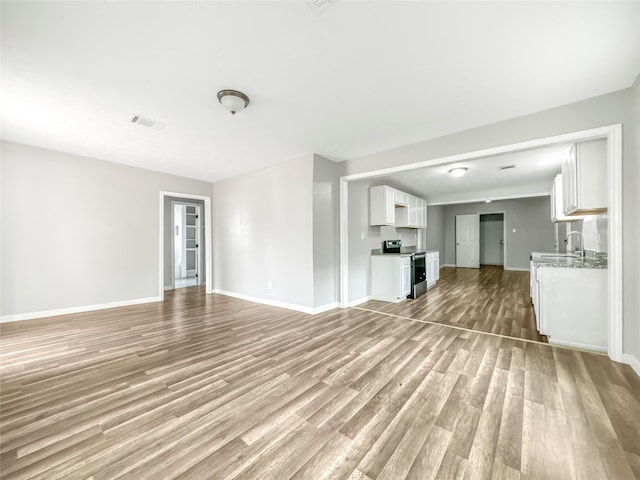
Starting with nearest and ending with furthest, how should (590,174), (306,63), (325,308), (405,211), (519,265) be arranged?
(306,63) → (590,174) → (325,308) → (405,211) → (519,265)

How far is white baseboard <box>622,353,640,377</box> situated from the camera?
6.97 feet

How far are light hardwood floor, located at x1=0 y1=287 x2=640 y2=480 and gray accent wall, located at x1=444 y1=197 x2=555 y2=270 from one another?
732 cm

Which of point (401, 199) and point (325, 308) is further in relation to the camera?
point (401, 199)

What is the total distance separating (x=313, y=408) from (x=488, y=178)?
19.7 ft

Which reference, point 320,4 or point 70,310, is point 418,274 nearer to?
point 320,4

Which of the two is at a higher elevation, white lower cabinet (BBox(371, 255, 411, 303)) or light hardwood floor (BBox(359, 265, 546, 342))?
white lower cabinet (BBox(371, 255, 411, 303))

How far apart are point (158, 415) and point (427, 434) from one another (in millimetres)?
1748

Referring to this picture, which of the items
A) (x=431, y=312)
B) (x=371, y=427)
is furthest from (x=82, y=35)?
(x=431, y=312)

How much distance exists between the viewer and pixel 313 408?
173 centimetres

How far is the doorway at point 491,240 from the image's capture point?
9.94 m

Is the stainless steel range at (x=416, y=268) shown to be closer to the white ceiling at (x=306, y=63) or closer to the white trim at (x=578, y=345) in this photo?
the white trim at (x=578, y=345)

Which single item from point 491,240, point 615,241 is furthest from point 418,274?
point 491,240

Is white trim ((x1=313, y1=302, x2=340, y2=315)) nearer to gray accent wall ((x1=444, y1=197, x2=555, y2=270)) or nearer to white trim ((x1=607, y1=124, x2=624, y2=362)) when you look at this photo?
white trim ((x1=607, y1=124, x2=624, y2=362))

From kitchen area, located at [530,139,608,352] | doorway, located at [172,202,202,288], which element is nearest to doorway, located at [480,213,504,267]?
kitchen area, located at [530,139,608,352]
